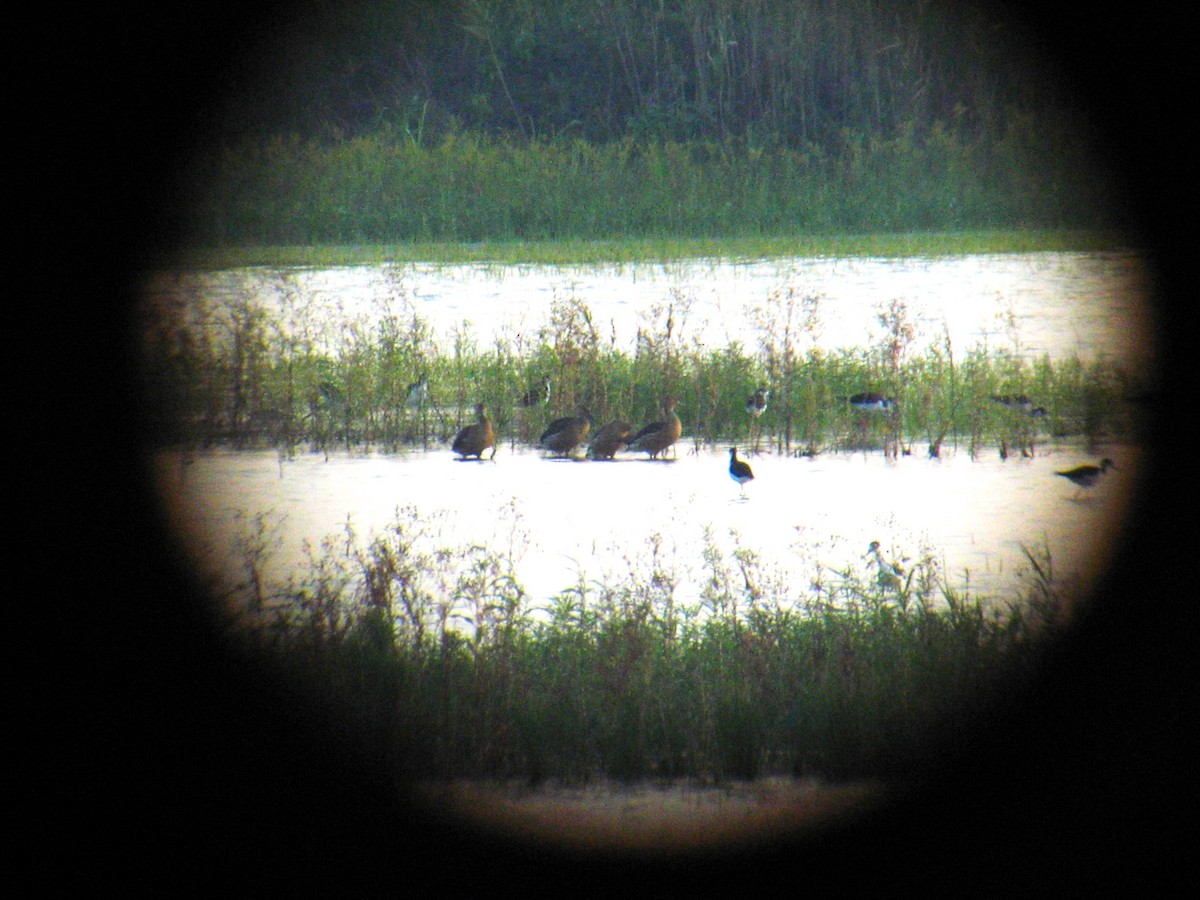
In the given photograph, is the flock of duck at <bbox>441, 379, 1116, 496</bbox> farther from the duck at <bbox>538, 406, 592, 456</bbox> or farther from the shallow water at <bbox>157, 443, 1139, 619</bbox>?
the shallow water at <bbox>157, 443, 1139, 619</bbox>

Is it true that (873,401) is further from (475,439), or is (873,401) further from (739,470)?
(475,439)

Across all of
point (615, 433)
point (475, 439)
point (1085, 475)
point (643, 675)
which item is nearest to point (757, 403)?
point (615, 433)

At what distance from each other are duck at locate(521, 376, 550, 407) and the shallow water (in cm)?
39

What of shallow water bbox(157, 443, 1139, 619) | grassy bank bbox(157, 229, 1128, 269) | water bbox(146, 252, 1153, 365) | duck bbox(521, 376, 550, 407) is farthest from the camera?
grassy bank bbox(157, 229, 1128, 269)

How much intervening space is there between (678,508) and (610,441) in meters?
1.75

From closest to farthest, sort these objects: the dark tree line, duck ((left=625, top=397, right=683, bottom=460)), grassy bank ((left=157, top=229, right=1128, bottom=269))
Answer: duck ((left=625, top=397, right=683, bottom=460)), grassy bank ((left=157, top=229, right=1128, bottom=269)), the dark tree line

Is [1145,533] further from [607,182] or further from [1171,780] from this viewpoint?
[607,182]

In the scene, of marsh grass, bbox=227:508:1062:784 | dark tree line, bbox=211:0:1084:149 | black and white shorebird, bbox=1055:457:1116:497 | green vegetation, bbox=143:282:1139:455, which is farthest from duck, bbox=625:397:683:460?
dark tree line, bbox=211:0:1084:149

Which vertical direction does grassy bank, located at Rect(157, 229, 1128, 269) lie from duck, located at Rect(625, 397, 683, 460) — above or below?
above

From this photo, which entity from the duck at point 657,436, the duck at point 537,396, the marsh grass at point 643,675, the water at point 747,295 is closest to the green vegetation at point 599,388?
the duck at point 537,396

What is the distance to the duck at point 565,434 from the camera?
8.04 m

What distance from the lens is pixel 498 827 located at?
361cm

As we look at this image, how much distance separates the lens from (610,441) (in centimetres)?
795

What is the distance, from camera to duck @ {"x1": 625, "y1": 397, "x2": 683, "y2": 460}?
311 inches
